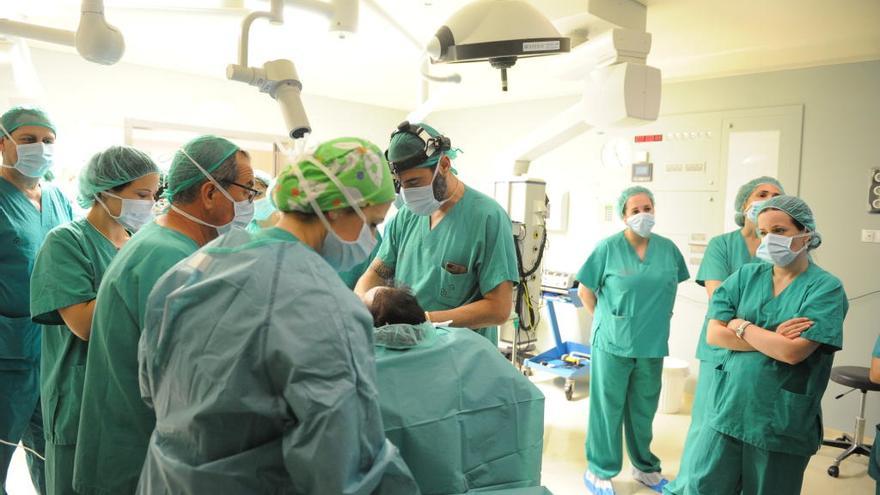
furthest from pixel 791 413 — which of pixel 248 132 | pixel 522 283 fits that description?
pixel 248 132

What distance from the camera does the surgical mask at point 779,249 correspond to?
193cm

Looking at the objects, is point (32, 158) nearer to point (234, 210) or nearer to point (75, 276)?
point (75, 276)

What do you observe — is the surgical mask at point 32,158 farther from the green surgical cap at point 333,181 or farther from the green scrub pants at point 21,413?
the green surgical cap at point 333,181

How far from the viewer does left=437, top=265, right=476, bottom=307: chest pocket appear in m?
1.90

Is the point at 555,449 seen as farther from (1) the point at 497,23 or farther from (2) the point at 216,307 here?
(2) the point at 216,307

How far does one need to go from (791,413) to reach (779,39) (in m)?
2.51

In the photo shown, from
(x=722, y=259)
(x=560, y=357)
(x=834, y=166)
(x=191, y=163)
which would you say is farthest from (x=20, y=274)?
(x=834, y=166)

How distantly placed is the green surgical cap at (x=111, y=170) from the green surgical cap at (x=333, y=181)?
34.4 inches

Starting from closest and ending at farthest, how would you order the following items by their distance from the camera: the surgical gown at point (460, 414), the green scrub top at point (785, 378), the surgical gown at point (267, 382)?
the surgical gown at point (267, 382), the surgical gown at point (460, 414), the green scrub top at point (785, 378)

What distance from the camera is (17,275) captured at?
2.01 m

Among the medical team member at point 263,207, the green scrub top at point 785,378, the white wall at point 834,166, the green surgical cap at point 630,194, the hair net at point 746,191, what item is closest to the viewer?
the green scrub top at point 785,378

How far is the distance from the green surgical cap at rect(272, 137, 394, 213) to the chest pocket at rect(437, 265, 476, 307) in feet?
2.84

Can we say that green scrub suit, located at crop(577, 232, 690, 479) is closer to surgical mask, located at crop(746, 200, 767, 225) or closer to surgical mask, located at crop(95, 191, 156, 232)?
surgical mask, located at crop(746, 200, 767, 225)

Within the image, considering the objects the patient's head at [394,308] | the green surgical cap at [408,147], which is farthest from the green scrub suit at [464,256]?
the patient's head at [394,308]
